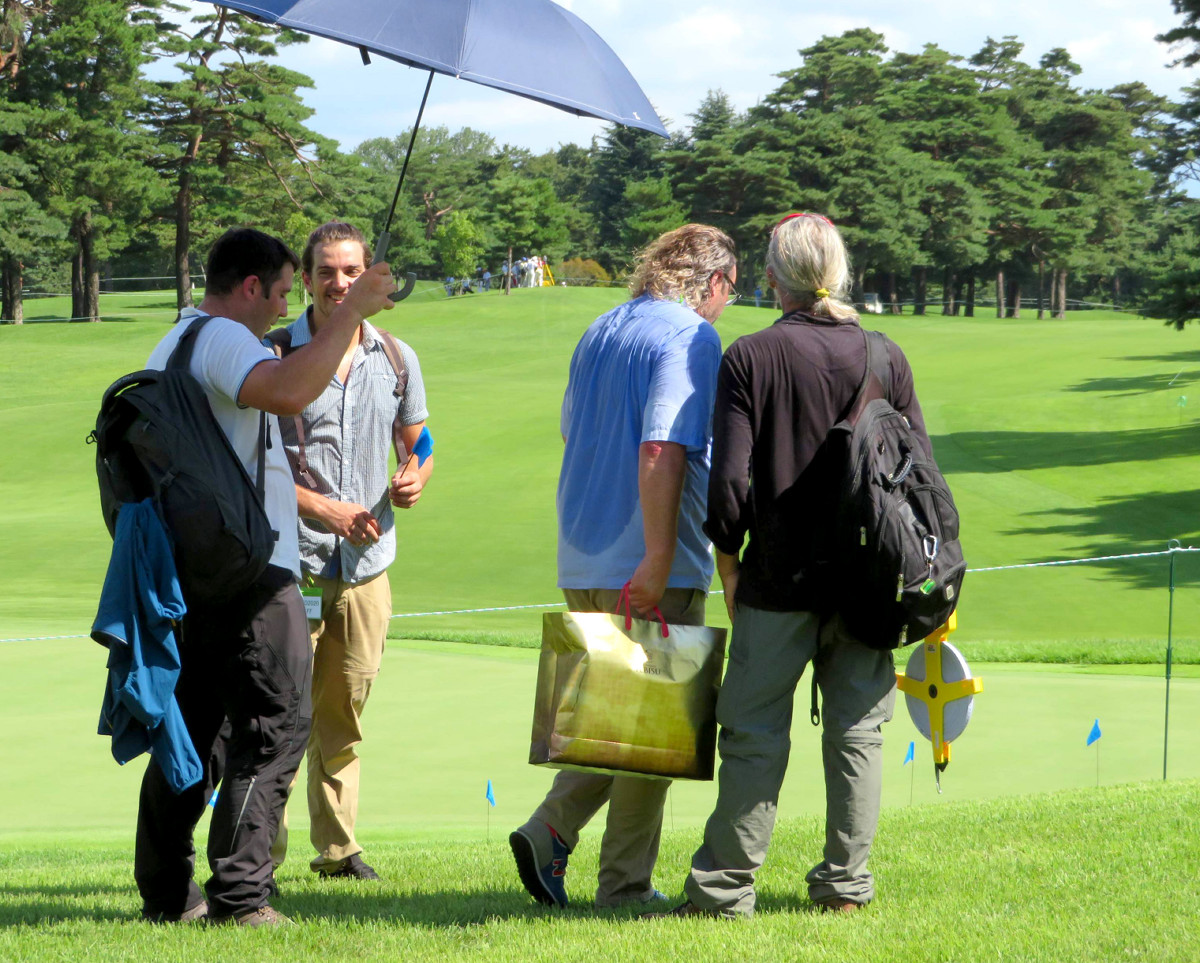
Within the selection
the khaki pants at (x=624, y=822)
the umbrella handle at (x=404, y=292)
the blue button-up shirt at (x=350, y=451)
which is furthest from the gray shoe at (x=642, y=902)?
the umbrella handle at (x=404, y=292)

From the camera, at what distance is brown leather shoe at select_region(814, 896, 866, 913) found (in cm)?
321

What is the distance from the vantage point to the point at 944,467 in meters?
22.3

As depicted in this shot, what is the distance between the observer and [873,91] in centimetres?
7231

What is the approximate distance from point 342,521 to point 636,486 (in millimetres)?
956

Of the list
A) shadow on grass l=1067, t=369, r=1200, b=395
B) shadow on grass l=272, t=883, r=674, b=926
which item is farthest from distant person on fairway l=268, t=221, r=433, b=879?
shadow on grass l=1067, t=369, r=1200, b=395

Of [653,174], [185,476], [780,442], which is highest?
[653,174]

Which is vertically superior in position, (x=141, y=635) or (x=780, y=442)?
(x=780, y=442)

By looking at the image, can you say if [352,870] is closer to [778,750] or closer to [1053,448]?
[778,750]

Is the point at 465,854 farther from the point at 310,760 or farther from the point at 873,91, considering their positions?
the point at 873,91

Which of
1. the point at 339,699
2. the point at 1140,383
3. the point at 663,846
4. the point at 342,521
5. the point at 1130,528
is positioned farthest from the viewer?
the point at 1140,383

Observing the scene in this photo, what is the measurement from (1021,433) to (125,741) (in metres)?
24.5

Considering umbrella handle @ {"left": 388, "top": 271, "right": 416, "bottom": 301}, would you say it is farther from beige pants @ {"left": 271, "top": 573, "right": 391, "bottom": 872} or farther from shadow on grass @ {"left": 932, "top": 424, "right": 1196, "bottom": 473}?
shadow on grass @ {"left": 932, "top": 424, "right": 1196, "bottom": 473}

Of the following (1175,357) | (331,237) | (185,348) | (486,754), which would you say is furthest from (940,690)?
(1175,357)

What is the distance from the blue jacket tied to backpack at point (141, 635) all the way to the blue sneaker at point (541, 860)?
2.88 feet
